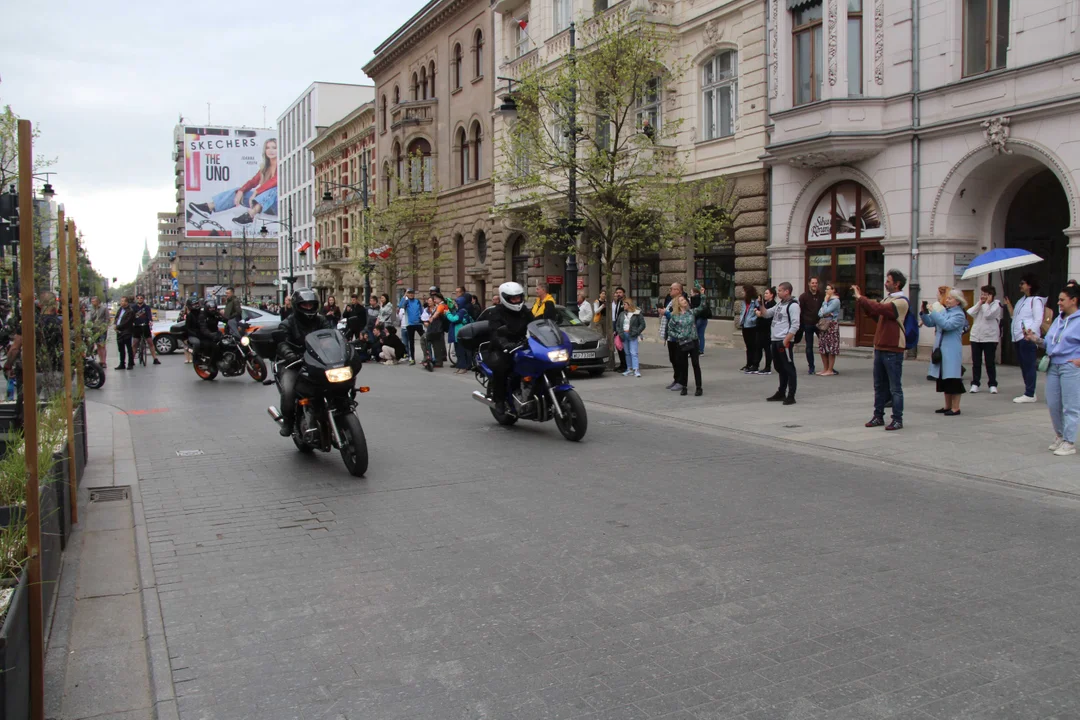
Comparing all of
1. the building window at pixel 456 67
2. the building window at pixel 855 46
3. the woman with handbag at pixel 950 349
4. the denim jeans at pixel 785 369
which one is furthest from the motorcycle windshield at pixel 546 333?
the building window at pixel 456 67

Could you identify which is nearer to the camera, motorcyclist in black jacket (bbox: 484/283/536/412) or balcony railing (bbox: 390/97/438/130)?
motorcyclist in black jacket (bbox: 484/283/536/412)

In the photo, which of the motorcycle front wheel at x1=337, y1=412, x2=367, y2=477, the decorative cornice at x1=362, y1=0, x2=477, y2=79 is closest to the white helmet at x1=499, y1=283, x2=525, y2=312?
the motorcycle front wheel at x1=337, y1=412, x2=367, y2=477

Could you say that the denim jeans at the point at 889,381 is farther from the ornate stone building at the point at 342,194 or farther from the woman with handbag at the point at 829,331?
the ornate stone building at the point at 342,194

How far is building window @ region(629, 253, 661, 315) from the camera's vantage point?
2762 centimetres

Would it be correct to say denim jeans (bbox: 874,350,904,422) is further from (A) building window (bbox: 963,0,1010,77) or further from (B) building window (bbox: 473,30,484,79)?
(B) building window (bbox: 473,30,484,79)

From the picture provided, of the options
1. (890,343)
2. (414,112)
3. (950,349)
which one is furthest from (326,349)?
(414,112)

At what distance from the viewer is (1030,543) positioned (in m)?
6.01

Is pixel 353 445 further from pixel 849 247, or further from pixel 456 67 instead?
pixel 456 67

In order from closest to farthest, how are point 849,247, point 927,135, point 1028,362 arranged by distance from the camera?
point 1028,362 < point 927,135 < point 849,247

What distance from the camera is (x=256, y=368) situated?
18.2 meters

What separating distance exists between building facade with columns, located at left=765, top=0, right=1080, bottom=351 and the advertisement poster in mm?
30

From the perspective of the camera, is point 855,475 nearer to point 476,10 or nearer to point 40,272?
point 40,272

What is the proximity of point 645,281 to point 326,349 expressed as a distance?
2036cm

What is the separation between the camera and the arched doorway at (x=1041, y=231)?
59.5 feet
